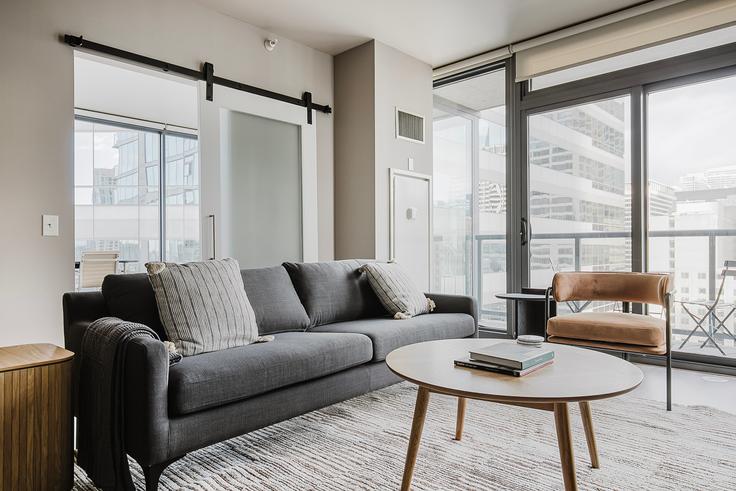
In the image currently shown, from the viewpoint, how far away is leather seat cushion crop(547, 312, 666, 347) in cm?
272

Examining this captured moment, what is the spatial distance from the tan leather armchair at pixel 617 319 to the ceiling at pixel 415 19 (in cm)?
218

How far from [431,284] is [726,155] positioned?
2762 millimetres

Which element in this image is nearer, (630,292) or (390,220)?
(630,292)

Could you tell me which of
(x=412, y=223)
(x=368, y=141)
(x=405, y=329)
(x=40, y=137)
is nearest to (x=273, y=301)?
(x=405, y=329)

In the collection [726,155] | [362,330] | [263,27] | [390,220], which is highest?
[263,27]

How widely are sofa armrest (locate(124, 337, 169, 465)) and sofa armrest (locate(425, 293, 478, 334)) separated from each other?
2.26 metres

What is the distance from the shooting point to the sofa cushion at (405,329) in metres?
2.77

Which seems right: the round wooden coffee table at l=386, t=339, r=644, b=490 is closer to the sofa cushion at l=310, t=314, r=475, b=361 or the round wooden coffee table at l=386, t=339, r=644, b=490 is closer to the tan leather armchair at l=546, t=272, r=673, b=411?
the sofa cushion at l=310, t=314, r=475, b=361

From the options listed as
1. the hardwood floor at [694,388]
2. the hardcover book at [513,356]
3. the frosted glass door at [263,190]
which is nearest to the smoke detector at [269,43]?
the frosted glass door at [263,190]

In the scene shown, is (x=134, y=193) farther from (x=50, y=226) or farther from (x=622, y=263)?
(x=622, y=263)

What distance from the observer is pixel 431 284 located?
16.9ft

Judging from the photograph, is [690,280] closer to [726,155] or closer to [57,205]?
[726,155]

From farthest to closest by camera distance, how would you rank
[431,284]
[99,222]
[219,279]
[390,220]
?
[99,222] < [431,284] < [390,220] < [219,279]

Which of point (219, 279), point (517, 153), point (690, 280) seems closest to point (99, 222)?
point (219, 279)
